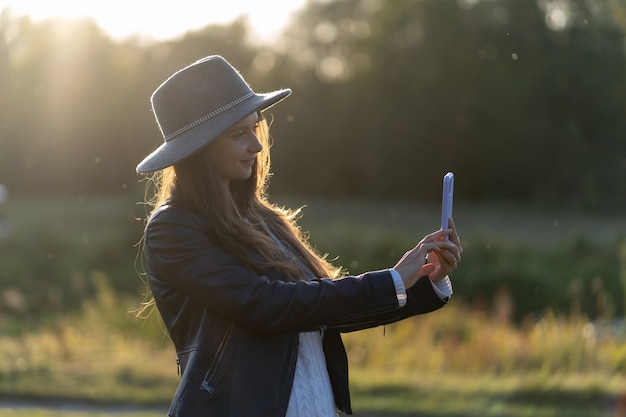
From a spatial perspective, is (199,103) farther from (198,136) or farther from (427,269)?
(427,269)

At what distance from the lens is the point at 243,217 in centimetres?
235

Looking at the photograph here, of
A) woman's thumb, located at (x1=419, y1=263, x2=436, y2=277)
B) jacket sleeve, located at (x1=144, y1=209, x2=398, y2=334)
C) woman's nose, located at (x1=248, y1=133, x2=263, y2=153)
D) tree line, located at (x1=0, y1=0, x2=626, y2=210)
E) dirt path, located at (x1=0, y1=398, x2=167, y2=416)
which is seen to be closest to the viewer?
jacket sleeve, located at (x1=144, y1=209, x2=398, y2=334)

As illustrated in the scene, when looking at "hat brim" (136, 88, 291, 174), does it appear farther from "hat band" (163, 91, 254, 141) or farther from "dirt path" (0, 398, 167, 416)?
"dirt path" (0, 398, 167, 416)

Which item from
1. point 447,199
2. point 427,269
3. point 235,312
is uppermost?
point 447,199

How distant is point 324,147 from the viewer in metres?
32.9

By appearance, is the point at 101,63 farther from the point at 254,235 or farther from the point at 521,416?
the point at 254,235

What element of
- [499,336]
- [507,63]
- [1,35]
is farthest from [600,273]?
[507,63]

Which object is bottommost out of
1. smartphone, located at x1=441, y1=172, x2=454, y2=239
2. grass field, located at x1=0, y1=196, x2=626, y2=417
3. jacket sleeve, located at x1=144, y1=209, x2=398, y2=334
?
jacket sleeve, located at x1=144, y1=209, x2=398, y2=334

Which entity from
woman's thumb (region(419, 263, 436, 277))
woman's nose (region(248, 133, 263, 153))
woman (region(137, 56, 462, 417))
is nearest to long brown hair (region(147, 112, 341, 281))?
woman (region(137, 56, 462, 417))

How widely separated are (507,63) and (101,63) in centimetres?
1317

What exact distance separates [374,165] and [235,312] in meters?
31.5

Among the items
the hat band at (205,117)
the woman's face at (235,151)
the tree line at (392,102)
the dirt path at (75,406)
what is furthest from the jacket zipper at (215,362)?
the tree line at (392,102)

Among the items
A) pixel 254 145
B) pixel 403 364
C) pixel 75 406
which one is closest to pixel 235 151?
pixel 254 145

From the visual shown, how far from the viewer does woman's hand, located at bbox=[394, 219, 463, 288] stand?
2178mm
